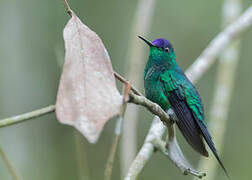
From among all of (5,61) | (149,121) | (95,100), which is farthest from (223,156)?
(95,100)

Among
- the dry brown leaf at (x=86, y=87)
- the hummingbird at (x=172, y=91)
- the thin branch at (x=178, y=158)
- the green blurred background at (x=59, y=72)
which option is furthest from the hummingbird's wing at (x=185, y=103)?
the dry brown leaf at (x=86, y=87)

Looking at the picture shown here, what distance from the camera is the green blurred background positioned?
179 inches

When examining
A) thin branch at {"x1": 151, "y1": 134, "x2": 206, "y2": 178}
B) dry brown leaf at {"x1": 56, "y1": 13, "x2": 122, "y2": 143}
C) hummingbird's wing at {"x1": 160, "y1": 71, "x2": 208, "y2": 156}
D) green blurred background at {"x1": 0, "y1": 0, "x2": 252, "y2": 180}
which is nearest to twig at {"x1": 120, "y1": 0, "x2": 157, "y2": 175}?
hummingbird's wing at {"x1": 160, "y1": 71, "x2": 208, "y2": 156}

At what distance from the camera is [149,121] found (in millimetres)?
5930

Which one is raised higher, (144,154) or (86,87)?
(86,87)

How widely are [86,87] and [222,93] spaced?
2.31m

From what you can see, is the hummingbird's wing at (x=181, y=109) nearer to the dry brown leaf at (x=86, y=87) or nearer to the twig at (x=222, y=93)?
the twig at (x=222, y=93)

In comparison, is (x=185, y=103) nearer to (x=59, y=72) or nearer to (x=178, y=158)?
(x=178, y=158)

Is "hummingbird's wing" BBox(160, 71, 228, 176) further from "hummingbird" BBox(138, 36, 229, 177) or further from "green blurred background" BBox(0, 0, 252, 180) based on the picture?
"green blurred background" BBox(0, 0, 252, 180)

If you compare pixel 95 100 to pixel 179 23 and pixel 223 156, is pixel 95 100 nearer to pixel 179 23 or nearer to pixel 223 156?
pixel 223 156

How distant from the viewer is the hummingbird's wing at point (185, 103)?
2.84m

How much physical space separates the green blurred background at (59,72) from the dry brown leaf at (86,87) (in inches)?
98.1

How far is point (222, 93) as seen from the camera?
3420 mm

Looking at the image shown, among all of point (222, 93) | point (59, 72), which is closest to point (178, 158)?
point (222, 93)
